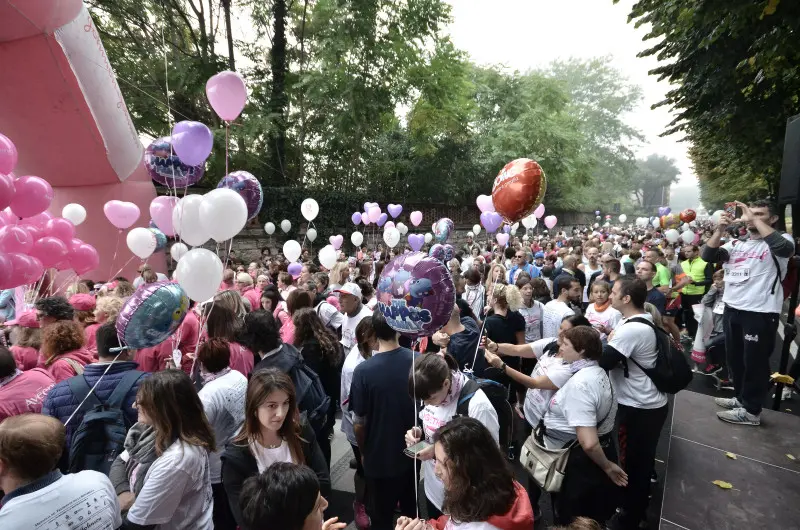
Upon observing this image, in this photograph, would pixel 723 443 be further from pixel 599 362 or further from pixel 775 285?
pixel 599 362

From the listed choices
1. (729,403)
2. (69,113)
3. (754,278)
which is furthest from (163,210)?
(729,403)

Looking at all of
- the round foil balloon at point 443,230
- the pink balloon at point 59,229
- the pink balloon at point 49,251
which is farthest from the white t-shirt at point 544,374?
the round foil balloon at point 443,230

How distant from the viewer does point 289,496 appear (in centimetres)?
135

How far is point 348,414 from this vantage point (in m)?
3.28

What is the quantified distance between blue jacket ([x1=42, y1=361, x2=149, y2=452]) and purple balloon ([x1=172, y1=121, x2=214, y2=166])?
8.49 ft

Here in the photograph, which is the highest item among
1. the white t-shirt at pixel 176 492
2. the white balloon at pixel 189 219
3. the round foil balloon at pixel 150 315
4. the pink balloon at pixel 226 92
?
the pink balloon at pixel 226 92

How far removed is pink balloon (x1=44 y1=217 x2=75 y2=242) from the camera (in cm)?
459

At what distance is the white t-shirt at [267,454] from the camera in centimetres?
198

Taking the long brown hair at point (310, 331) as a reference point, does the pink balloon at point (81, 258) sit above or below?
above

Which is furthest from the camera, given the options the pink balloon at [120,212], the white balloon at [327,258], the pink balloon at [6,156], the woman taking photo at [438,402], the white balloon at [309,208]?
the white balloon at [309,208]

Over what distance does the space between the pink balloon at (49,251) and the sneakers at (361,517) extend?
4.02 metres

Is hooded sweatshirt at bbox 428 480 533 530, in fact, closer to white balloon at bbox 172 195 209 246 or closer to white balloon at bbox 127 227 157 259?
white balloon at bbox 172 195 209 246

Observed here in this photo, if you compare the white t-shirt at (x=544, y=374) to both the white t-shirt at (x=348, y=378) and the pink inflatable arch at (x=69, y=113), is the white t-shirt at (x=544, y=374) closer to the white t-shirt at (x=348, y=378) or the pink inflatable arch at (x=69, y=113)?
the white t-shirt at (x=348, y=378)

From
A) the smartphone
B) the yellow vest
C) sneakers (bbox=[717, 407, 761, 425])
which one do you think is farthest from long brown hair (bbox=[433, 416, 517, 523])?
the yellow vest
